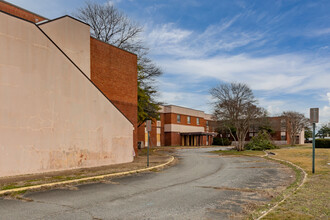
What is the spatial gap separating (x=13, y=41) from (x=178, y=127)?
48.3 meters

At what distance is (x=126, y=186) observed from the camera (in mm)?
10422

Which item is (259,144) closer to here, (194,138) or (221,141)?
(194,138)

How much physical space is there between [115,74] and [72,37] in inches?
207

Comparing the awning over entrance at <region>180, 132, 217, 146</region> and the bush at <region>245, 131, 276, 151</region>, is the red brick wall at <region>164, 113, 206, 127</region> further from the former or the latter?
the bush at <region>245, 131, 276, 151</region>

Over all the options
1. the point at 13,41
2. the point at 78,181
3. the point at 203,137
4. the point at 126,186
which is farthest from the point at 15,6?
the point at 203,137

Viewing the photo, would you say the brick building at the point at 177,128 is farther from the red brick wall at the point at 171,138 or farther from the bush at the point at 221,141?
the bush at the point at 221,141

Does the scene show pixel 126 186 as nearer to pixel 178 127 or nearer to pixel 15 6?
pixel 15 6

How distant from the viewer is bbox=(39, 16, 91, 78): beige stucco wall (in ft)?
53.6

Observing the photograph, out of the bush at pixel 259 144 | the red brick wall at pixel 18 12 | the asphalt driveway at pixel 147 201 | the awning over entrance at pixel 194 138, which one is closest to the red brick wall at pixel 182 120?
the awning over entrance at pixel 194 138

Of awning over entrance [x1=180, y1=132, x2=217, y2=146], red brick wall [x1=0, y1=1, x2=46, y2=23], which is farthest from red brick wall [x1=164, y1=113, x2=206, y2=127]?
red brick wall [x1=0, y1=1, x2=46, y2=23]

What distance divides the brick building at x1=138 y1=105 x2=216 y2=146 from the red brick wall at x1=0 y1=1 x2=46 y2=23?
115ft

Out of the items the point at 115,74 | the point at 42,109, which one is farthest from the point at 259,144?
the point at 42,109

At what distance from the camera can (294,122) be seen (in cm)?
5741

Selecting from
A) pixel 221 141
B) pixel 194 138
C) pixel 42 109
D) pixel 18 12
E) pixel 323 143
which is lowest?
pixel 221 141
